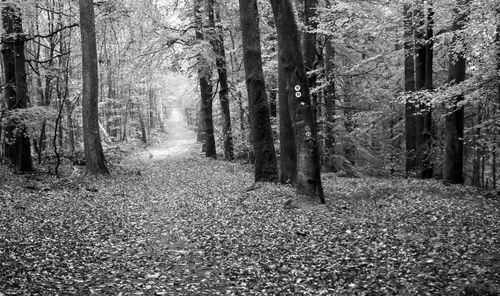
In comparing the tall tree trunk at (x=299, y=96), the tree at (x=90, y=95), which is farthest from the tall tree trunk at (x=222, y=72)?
the tall tree trunk at (x=299, y=96)

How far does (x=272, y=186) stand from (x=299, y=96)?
12.8 feet

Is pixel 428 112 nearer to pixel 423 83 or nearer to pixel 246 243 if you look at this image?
pixel 423 83

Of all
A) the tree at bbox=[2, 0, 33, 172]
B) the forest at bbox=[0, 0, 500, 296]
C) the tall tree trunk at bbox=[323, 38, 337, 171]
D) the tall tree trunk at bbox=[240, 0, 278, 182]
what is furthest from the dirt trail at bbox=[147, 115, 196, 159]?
the tall tree trunk at bbox=[240, 0, 278, 182]

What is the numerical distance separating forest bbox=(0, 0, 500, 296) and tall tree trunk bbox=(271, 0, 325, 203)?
3 centimetres

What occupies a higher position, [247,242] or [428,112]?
[428,112]

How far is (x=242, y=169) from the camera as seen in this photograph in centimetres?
1969

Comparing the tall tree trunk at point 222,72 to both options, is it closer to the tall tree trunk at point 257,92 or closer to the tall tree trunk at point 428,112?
the tall tree trunk at point 257,92

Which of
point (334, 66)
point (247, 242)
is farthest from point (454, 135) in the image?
point (247, 242)

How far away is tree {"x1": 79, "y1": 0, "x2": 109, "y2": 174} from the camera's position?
49.8 ft

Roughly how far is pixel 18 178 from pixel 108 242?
314 inches

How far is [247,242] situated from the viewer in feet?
26.6

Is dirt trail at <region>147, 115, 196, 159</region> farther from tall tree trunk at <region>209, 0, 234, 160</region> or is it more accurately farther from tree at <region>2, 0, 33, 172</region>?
tree at <region>2, 0, 33, 172</region>

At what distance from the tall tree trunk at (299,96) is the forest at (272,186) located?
0.11 feet

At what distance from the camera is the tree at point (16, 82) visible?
15164 millimetres
